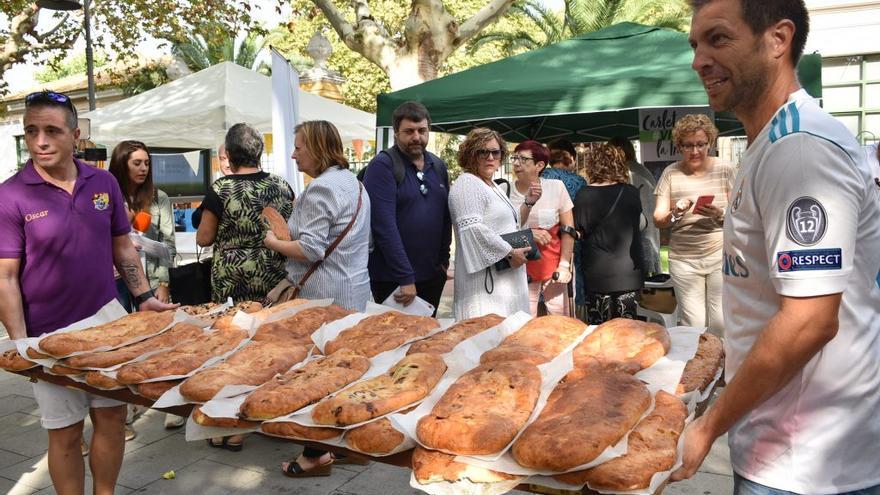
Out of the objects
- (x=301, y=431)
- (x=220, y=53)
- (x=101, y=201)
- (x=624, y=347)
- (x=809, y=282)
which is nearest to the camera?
(x=809, y=282)

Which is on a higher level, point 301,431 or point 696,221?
point 696,221

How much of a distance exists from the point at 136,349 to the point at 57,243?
0.71 metres

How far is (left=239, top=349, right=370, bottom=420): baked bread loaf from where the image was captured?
1978 millimetres

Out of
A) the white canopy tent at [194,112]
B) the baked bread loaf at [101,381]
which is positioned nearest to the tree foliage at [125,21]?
the white canopy tent at [194,112]

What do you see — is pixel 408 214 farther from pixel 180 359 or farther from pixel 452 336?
pixel 180 359

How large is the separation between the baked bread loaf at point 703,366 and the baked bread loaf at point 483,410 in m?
0.44

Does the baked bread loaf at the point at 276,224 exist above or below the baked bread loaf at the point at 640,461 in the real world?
above

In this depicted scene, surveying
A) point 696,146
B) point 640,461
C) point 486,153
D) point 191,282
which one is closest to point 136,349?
point 640,461

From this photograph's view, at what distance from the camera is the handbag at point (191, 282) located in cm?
457

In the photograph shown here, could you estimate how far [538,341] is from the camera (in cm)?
244

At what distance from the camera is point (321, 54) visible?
1731cm

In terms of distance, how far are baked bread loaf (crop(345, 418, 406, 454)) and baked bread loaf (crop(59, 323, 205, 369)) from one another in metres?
1.16

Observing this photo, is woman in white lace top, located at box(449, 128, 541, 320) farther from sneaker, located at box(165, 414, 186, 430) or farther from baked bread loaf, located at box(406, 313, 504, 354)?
sneaker, located at box(165, 414, 186, 430)

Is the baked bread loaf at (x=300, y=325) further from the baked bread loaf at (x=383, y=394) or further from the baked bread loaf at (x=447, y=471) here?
the baked bread loaf at (x=447, y=471)
